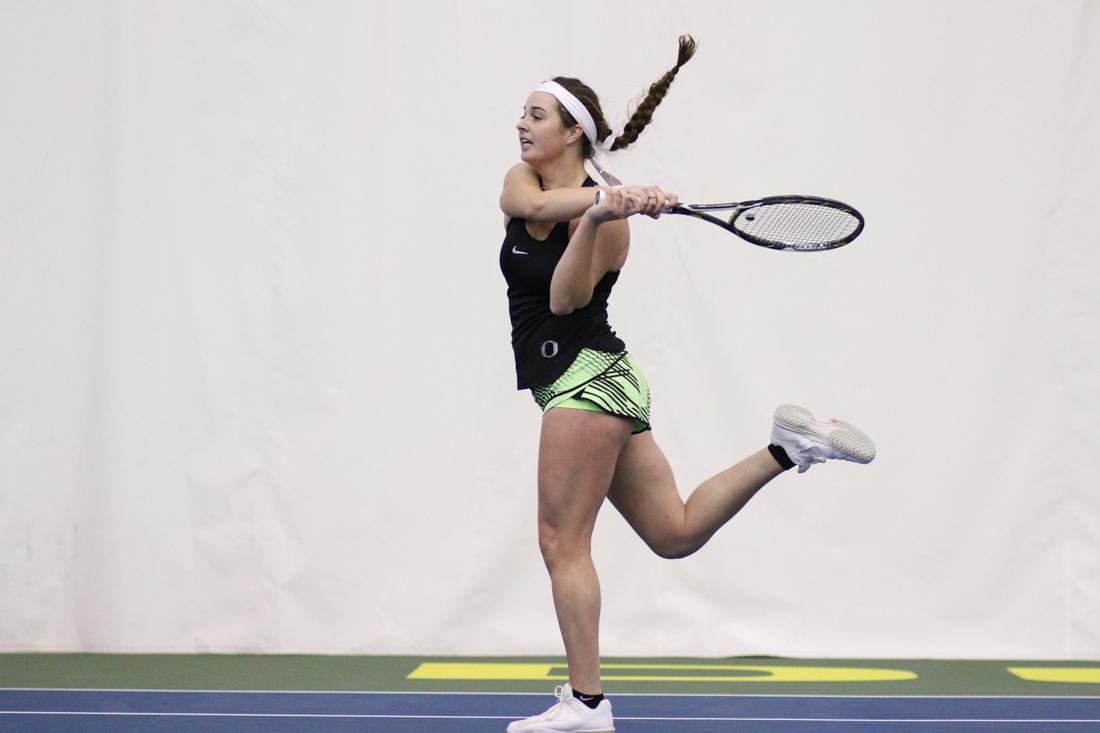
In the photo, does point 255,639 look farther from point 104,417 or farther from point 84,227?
point 84,227

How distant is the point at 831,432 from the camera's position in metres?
3.16

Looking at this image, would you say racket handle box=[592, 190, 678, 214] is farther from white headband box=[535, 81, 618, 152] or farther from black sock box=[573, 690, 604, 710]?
black sock box=[573, 690, 604, 710]

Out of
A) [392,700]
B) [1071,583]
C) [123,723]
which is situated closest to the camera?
[123,723]

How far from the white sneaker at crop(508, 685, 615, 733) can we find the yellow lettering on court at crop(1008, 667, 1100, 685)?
2.02 meters

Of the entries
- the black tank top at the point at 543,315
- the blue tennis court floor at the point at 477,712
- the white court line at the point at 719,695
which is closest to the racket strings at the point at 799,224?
the black tank top at the point at 543,315

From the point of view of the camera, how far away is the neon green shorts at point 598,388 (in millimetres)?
3012

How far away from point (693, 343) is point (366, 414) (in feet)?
4.00

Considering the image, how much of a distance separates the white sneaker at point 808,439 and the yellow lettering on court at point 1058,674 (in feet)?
5.67

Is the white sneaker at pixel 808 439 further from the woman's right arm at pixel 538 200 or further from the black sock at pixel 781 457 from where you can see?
the woman's right arm at pixel 538 200

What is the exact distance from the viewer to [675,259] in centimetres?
489

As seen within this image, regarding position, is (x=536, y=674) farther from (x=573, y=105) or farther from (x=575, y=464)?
(x=573, y=105)

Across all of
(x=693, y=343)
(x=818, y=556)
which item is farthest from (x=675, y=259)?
(x=818, y=556)

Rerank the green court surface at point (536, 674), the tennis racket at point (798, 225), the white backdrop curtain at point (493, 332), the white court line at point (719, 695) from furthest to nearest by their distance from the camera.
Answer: the white backdrop curtain at point (493, 332) < the green court surface at point (536, 674) < the white court line at point (719, 695) < the tennis racket at point (798, 225)

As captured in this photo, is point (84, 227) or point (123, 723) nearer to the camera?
point (123, 723)
